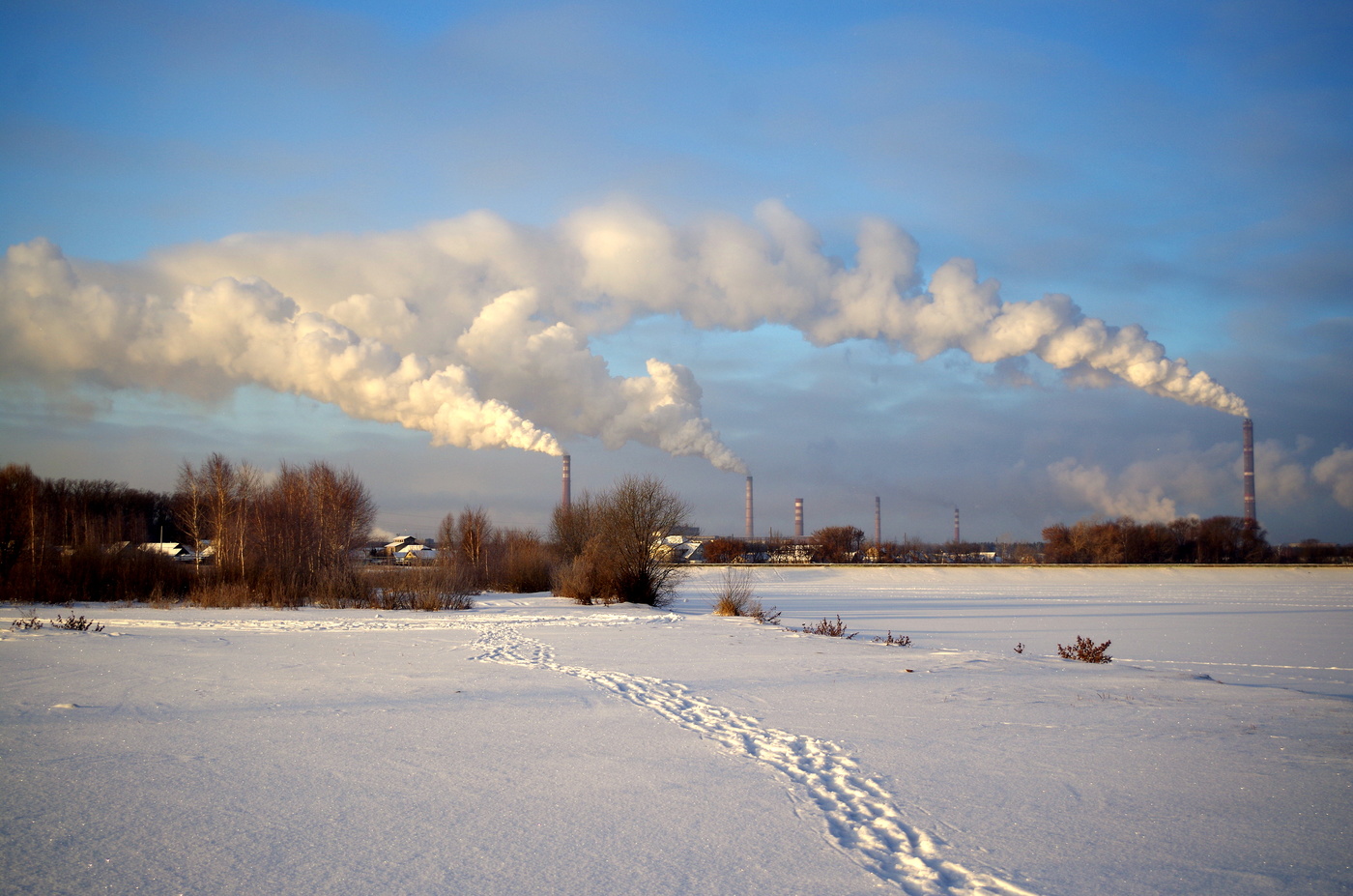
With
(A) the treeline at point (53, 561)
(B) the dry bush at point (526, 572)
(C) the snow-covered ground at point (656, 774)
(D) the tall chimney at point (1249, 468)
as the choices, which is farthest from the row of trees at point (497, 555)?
(D) the tall chimney at point (1249, 468)

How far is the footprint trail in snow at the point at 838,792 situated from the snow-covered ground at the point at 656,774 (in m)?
0.02

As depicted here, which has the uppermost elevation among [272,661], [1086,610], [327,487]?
[327,487]

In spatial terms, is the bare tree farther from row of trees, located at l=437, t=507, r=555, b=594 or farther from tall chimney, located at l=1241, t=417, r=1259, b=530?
tall chimney, located at l=1241, t=417, r=1259, b=530

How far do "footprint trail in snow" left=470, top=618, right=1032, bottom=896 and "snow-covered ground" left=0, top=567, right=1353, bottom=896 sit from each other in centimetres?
2

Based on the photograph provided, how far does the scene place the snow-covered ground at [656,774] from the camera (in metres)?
3.62

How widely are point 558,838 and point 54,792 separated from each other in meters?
2.95

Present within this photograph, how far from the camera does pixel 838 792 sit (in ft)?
15.9

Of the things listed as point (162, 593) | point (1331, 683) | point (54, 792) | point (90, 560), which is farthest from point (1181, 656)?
point (90, 560)

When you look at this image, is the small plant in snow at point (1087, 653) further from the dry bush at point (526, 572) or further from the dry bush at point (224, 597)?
the dry bush at point (526, 572)

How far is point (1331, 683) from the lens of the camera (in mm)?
11234

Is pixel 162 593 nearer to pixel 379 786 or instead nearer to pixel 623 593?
pixel 623 593

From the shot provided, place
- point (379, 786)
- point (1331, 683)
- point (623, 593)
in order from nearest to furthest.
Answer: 1. point (379, 786)
2. point (1331, 683)
3. point (623, 593)

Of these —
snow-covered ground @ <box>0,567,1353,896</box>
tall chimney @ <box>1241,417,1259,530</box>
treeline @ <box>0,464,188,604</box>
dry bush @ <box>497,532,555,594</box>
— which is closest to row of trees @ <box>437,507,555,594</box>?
dry bush @ <box>497,532,555,594</box>

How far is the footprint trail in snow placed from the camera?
3.55m
